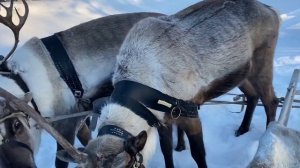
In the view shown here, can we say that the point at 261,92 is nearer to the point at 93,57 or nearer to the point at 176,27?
the point at 176,27

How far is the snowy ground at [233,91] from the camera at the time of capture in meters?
4.16

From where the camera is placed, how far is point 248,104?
14.6ft

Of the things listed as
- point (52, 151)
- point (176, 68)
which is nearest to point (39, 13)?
point (52, 151)

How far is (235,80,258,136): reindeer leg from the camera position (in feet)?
14.3

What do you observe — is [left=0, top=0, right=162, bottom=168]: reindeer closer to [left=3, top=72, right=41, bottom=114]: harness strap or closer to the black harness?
[left=3, top=72, right=41, bottom=114]: harness strap

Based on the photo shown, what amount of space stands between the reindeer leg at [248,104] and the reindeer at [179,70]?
308mm

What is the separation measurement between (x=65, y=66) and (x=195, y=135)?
3.69 feet

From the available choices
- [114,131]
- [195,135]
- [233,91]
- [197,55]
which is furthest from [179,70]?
[233,91]

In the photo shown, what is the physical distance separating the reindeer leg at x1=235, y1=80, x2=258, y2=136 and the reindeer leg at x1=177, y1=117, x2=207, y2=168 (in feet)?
3.56

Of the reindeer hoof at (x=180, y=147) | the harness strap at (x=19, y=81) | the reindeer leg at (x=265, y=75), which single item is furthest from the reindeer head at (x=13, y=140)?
the reindeer leg at (x=265, y=75)

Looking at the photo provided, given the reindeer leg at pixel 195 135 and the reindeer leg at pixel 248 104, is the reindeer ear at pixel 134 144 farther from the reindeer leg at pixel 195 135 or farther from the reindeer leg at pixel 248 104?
the reindeer leg at pixel 248 104

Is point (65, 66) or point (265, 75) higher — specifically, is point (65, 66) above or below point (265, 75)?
above

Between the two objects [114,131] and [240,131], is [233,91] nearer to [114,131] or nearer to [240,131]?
[240,131]

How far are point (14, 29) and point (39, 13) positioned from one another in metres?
7.22
